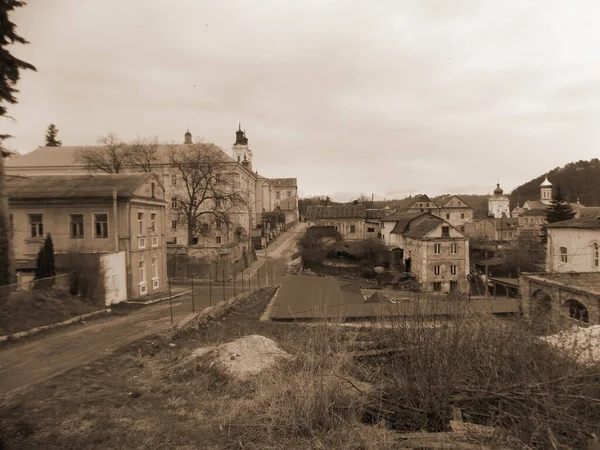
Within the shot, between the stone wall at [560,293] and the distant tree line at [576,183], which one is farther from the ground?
the distant tree line at [576,183]

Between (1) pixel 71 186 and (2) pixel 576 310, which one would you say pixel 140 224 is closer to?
(1) pixel 71 186

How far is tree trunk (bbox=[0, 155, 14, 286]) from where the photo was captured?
49.1ft

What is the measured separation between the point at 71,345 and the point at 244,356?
561cm

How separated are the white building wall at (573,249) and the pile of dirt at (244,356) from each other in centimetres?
2380

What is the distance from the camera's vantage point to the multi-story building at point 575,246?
2442cm

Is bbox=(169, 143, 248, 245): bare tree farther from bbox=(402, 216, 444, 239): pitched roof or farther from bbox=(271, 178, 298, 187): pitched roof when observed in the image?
bbox=(271, 178, 298, 187): pitched roof

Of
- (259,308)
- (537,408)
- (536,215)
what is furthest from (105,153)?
(536,215)

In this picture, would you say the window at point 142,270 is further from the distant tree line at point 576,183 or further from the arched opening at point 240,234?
the distant tree line at point 576,183

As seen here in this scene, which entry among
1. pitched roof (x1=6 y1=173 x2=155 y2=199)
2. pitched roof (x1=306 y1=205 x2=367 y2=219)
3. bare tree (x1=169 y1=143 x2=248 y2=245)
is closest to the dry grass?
pitched roof (x1=6 y1=173 x2=155 y2=199)

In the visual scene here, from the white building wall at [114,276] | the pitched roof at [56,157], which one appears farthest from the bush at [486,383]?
the pitched roof at [56,157]

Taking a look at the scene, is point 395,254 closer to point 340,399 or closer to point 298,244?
point 298,244

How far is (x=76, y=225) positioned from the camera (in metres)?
19.1

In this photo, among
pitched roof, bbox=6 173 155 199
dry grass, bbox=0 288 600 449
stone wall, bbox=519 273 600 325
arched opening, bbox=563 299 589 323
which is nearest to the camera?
dry grass, bbox=0 288 600 449

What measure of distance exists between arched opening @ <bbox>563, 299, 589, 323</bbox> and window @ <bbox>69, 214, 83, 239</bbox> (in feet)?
72.4
